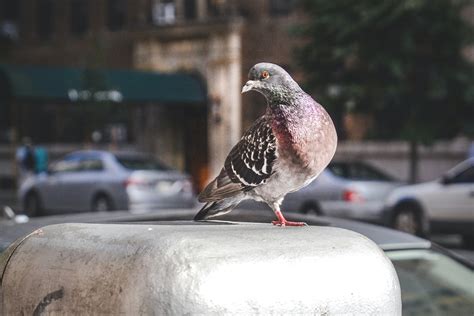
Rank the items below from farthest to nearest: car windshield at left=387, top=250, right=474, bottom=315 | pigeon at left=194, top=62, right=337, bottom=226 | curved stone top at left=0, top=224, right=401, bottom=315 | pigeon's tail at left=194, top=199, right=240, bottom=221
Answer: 1. car windshield at left=387, top=250, right=474, bottom=315
2. pigeon's tail at left=194, top=199, right=240, bottom=221
3. pigeon at left=194, top=62, right=337, bottom=226
4. curved stone top at left=0, top=224, right=401, bottom=315

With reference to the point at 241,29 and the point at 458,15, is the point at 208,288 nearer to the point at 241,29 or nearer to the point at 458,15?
the point at 458,15

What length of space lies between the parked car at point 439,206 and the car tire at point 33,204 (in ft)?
28.9

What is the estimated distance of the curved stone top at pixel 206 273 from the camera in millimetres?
1948

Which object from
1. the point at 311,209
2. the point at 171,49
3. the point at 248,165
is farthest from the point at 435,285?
the point at 171,49

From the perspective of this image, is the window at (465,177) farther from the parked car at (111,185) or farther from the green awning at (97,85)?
the green awning at (97,85)

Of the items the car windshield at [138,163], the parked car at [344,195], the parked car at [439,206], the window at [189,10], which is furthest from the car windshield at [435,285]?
the window at [189,10]

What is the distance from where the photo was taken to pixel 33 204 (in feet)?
72.0

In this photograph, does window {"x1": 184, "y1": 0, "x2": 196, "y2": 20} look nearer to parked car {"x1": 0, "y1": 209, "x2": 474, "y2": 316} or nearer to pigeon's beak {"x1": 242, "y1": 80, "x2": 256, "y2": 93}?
Result: parked car {"x1": 0, "y1": 209, "x2": 474, "y2": 316}

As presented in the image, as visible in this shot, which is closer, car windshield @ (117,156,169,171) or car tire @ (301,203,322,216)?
car tire @ (301,203,322,216)

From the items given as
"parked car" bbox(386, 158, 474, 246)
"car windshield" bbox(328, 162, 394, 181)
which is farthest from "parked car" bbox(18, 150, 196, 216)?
"parked car" bbox(386, 158, 474, 246)

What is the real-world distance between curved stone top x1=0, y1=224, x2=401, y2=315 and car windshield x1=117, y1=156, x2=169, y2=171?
57.7ft

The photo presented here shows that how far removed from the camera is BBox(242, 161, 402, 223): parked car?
16.6 metres

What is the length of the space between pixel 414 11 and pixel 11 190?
1835 centimetres

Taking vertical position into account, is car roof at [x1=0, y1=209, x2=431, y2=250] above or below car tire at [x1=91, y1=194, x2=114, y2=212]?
above
